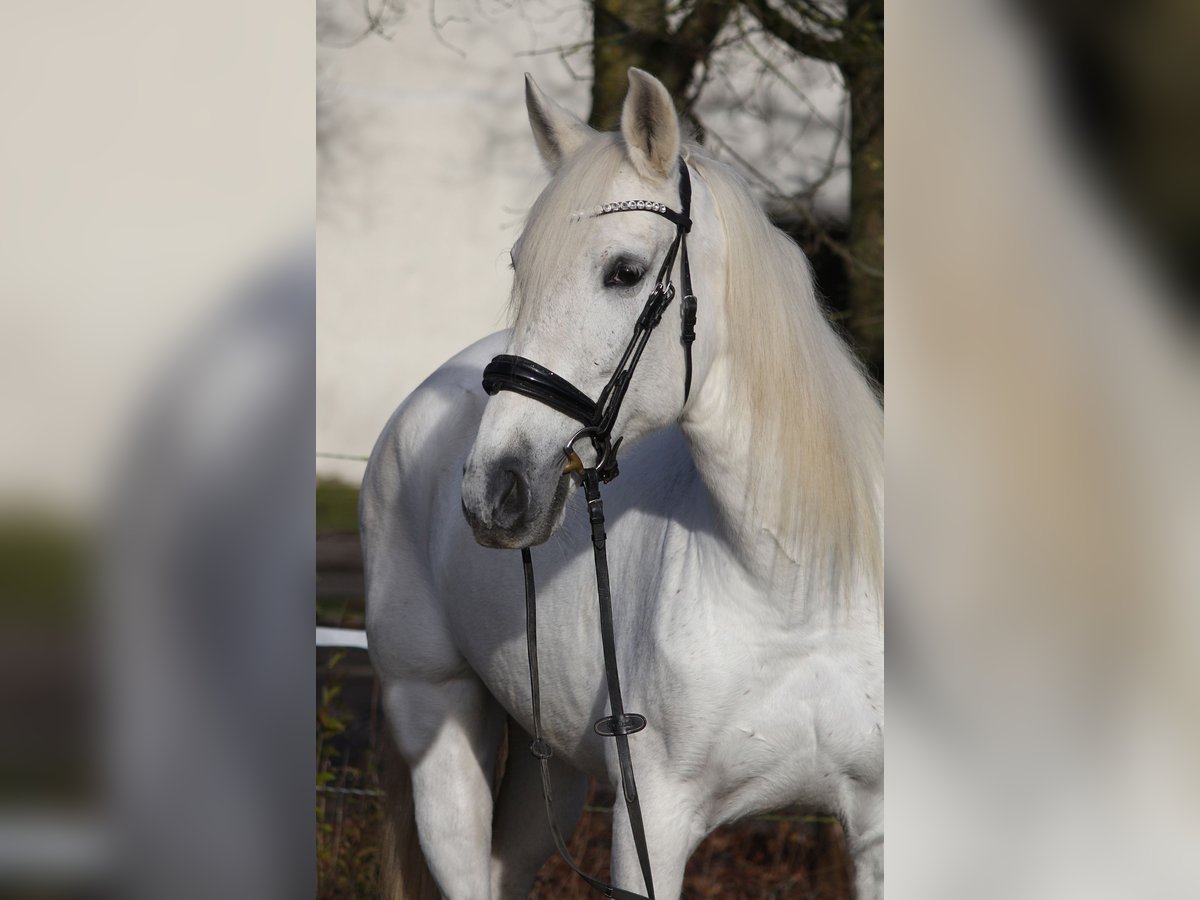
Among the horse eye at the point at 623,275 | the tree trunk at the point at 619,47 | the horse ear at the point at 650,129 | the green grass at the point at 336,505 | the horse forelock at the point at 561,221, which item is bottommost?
the green grass at the point at 336,505

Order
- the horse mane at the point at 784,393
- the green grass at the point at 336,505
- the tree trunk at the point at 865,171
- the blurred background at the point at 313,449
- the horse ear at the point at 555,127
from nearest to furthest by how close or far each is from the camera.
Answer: the blurred background at the point at 313,449, the horse mane at the point at 784,393, the horse ear at the point at 555,127, the tree trunk at the point at 865,171, the green grass at the point at 336,505

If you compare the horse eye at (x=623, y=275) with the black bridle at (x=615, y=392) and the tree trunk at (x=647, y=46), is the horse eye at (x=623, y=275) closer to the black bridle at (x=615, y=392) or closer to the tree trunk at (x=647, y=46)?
the black bridle at (x=615, y=392)

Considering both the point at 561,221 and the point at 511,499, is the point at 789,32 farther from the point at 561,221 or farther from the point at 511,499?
the point at 511,499

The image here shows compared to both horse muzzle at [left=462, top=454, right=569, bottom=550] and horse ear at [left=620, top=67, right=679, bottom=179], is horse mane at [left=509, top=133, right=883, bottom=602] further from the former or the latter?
horse muzzle at [left=462, top=454, right=569, bottom=550]

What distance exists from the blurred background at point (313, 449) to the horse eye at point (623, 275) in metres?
0.56

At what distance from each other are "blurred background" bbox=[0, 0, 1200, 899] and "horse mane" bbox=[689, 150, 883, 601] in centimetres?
63

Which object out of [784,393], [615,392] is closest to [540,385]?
[615,392]

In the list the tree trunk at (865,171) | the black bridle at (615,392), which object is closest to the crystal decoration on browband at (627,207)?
the black bridle at (615,392)

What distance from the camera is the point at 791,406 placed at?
1516mm

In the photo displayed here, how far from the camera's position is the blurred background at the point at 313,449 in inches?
33.8

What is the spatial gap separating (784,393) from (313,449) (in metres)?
0.74

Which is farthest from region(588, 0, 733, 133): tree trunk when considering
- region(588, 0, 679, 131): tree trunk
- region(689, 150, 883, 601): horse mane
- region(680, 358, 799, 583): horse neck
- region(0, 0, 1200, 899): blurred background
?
region(0, 0, 1200, 899): blurred background

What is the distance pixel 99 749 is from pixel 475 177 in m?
2.62

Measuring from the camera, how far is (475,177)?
3.36 metres
